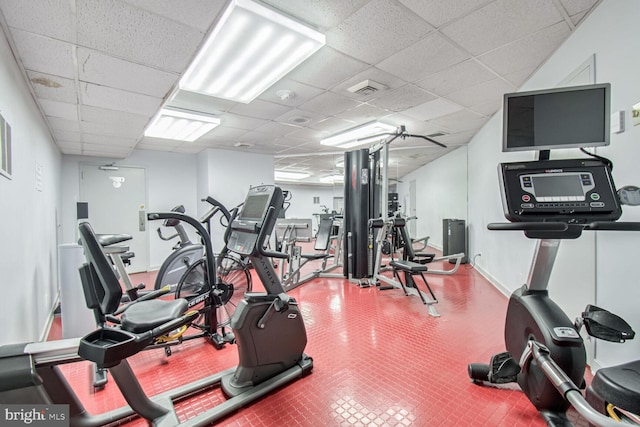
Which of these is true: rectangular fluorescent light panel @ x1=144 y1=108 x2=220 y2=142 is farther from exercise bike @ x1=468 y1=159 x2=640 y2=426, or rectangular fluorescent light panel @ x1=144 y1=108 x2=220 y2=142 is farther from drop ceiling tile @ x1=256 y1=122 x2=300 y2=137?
exercise bike @ x1=468 y1=159 x2=640 y2=426

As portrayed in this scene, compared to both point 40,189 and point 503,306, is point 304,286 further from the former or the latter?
point 40,189

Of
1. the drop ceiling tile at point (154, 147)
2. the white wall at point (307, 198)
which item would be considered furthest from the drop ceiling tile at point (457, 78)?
the white wall at point (307, 198)

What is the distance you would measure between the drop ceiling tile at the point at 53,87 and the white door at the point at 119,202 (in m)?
3.19

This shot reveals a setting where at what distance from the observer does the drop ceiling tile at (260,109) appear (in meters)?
3.68

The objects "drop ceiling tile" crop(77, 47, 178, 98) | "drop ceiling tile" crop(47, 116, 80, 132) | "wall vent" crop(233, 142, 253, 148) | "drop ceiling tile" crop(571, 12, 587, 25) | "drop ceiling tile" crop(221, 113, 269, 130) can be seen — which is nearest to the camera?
"drop ceiling tile" crop(571, 12, 587, 25)

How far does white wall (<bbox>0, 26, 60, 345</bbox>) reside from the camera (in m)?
1.83

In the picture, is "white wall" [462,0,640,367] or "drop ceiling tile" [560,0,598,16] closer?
"white wall" [462,0,640,367]

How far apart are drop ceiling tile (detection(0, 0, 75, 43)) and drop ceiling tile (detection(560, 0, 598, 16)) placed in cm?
322

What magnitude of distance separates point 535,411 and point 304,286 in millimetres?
3360

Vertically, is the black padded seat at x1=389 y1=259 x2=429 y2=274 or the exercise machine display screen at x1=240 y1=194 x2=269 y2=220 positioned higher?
the exercise machine display screen at x1=240 y1=194 x2=269 y2=220

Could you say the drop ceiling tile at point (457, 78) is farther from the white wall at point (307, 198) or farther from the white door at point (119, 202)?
the white wall at point (307, 198)

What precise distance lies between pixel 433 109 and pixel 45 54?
4.19m

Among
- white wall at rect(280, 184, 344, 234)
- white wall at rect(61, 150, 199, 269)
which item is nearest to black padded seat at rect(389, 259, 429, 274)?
white wall at rect(61, 150, 199, 269)

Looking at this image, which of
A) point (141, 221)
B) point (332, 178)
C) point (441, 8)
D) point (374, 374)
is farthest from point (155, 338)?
point (332, 178)
